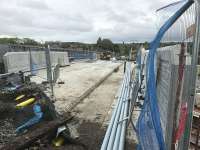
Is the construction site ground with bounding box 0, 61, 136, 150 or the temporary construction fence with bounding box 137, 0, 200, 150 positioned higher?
the temporary construction fence with bounding box 137, 0, 200, 150

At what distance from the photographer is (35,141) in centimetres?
309

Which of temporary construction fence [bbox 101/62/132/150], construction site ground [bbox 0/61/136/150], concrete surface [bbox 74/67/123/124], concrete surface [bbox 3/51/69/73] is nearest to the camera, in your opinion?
temporary construction fence [bbox 101/62/132/150]

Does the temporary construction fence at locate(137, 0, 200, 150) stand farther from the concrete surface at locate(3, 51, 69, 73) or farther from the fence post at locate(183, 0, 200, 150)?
the concrete surface at locate(3, 51, 69, 73)

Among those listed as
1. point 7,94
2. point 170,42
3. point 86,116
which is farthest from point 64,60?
point 170,42

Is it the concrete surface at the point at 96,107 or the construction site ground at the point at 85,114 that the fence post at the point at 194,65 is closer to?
the construction site ground at the point at 85,114

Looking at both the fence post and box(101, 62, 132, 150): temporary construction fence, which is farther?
box(101, 62, 132, 150): temporary construction fence

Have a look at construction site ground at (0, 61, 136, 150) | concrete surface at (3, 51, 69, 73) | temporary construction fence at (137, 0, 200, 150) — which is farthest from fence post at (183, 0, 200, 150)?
concrete surface at (3, 51, 69, 73)

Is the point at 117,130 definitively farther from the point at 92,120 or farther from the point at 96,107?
the point at 96,107

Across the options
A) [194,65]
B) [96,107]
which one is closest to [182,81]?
[194,65]

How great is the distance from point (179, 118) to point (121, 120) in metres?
2.22

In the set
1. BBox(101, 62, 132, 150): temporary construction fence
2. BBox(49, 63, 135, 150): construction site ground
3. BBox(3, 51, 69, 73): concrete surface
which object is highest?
BBox(3, 51, 69, 73): concrete surface

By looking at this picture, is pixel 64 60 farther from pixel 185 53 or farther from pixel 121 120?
pixel 185 53

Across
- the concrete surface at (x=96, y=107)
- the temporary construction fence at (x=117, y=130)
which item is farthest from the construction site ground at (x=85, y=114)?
the temporary construction fence at (x=117, y=130)

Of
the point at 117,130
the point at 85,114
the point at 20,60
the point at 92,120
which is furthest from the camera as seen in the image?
the point at 20,60
